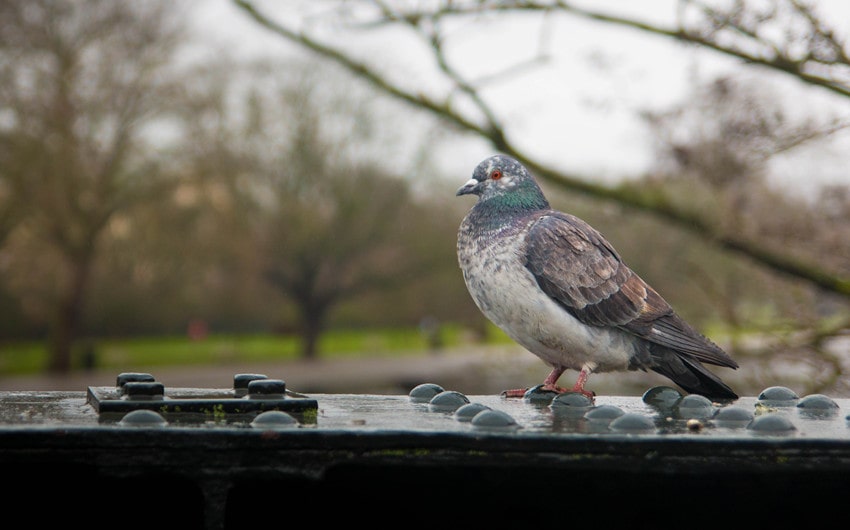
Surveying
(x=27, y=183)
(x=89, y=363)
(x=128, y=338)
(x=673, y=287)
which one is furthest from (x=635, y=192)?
(x=128, y=338)

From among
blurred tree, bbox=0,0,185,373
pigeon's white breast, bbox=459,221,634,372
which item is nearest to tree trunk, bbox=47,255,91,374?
blurred tree, bbox=0,0,185,373

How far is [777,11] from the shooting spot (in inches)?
328

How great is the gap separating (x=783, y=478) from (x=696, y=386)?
161cm

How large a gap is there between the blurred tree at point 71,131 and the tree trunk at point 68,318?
3 centimetres

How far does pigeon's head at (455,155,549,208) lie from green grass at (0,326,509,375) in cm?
3047

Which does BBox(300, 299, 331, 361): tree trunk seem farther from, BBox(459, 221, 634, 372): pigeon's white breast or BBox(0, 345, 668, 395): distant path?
BBox(459, 221, 634, 372): pigeon's white breast

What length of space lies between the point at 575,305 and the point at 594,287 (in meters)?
0.12

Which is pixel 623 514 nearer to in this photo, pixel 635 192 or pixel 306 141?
pixel 635 192

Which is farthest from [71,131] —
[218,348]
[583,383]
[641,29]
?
[583,383]

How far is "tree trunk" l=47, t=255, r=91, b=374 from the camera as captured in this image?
106 feet

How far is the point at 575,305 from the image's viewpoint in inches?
182

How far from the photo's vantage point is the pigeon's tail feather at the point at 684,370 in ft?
14.7

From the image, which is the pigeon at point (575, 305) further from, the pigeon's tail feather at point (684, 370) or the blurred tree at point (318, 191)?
the blurred tree at point (318, 191)

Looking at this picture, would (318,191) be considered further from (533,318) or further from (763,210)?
(533,318)
